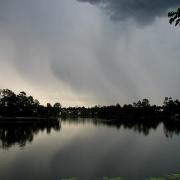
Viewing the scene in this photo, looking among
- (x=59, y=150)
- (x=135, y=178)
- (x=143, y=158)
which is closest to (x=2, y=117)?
(x=59, y=150)

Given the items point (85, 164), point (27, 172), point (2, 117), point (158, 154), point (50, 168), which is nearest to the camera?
point (27, 172)

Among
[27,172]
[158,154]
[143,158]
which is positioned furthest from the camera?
[158,154]

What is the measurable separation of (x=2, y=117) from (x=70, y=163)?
157m

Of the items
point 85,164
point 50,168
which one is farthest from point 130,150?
point 50,168

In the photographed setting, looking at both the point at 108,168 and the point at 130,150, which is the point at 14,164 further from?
the point at 130,150

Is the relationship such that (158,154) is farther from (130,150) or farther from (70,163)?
(70,163)

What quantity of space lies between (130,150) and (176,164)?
1480cm

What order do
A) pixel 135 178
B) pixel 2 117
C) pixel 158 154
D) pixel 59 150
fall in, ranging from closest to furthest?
pixel 135 178
pixel 158 154
pixel 59 150
pixel 2 117

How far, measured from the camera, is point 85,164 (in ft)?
139

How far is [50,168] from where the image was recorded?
129 feet

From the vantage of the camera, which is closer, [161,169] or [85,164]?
[161,169]

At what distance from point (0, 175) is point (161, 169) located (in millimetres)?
18211

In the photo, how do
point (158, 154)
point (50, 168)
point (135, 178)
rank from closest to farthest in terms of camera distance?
point (135, 178) → point (50, 168) → point (158, 154)

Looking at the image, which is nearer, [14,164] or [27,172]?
[27,172]
